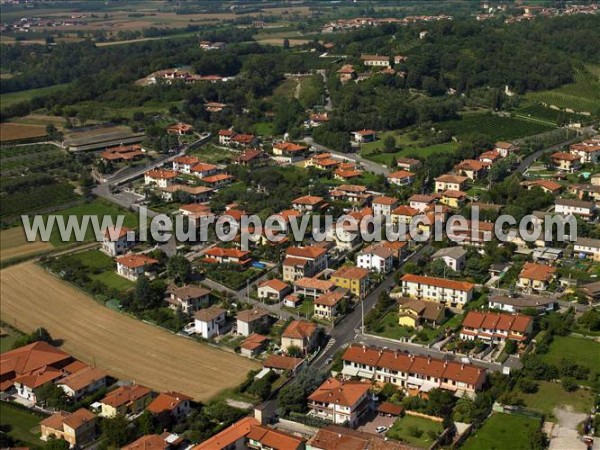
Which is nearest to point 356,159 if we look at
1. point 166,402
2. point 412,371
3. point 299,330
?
point 299,330

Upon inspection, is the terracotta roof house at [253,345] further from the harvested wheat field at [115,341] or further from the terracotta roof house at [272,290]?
the terracotta roof house at [272,290]

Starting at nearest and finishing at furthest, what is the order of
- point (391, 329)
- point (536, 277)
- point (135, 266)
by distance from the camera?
point (391, 329) → point (536, 277) → point (135, 266)

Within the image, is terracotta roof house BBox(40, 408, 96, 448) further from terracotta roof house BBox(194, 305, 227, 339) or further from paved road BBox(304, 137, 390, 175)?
paved road BBox(304, 137, 390, 175)

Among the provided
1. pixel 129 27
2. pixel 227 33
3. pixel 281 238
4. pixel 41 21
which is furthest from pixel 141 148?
pixel 41 21

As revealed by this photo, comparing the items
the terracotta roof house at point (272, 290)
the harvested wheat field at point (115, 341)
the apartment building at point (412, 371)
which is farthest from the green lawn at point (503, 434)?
the terracotta roof house at point (272, 290)

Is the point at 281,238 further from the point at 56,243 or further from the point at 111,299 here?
the point at 56,243

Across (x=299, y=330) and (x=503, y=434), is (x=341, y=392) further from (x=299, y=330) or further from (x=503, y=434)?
(x=503, y=434)

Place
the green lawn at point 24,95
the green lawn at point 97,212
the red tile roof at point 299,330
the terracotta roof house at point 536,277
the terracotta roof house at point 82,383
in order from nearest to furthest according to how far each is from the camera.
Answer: the terracotta roof house at point 82,383
the red tile roof at point 299,330
the terracotta roof house at point 536,277
the green lawn at point 97,212
the green lawn at point 24,95

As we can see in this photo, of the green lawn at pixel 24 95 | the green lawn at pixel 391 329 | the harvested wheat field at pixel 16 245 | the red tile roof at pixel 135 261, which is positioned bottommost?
the green lawn at pixel 391 329
